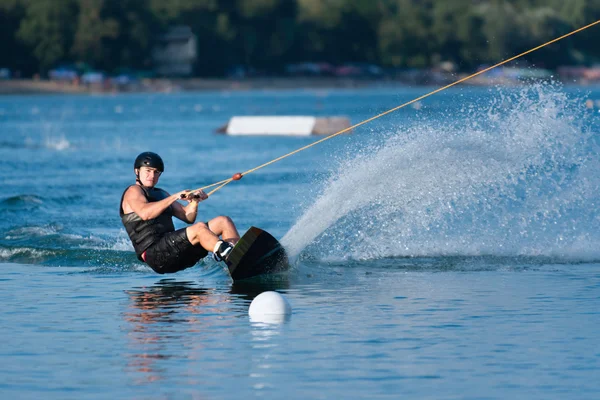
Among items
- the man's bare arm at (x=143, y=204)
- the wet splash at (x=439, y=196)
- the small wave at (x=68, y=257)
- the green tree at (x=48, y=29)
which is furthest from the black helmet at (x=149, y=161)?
the green tree at (x=48, y=29)

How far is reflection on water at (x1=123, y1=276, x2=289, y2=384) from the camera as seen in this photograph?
1032cm

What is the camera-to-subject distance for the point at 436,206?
18.4 meters

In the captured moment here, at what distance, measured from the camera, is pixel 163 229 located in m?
14.0

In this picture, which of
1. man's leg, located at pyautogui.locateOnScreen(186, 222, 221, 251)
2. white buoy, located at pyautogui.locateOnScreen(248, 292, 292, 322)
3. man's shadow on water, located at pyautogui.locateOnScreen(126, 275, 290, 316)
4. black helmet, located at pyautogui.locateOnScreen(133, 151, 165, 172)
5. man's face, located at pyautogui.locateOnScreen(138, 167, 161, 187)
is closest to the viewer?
white buoy, located at pyautogui.locateOnScreen(248, 292, 292, 322)

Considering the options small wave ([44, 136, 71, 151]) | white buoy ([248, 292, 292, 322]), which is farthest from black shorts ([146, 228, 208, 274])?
small wave ([44, 136, 71, 151])

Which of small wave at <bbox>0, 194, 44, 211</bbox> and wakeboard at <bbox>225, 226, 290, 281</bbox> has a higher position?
small wave at <bbox>0, 194, 44, 211</bbox>

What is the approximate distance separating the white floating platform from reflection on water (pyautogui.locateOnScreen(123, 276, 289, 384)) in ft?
120

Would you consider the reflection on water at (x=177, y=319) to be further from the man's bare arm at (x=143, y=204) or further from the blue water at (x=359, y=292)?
the man's bare arm at (x=143, y=204)

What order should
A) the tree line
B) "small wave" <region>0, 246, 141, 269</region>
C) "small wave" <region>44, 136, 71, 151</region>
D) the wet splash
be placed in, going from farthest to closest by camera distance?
the tree line < "small wave" <region>44, 136, 71, 151</region> < the wet splash < "small wave" <region>0, 246, 141, 269</region>

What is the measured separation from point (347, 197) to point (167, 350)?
683 cm

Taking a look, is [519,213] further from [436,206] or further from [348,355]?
[348,355]

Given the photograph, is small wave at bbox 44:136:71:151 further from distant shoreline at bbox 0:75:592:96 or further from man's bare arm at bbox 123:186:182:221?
distant shoreline at bbox 0:75:592:96

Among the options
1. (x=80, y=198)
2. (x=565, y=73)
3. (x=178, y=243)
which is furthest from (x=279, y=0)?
(x=178, y=243)

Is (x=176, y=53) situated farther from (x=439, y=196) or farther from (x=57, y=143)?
(x=439, y=196)
